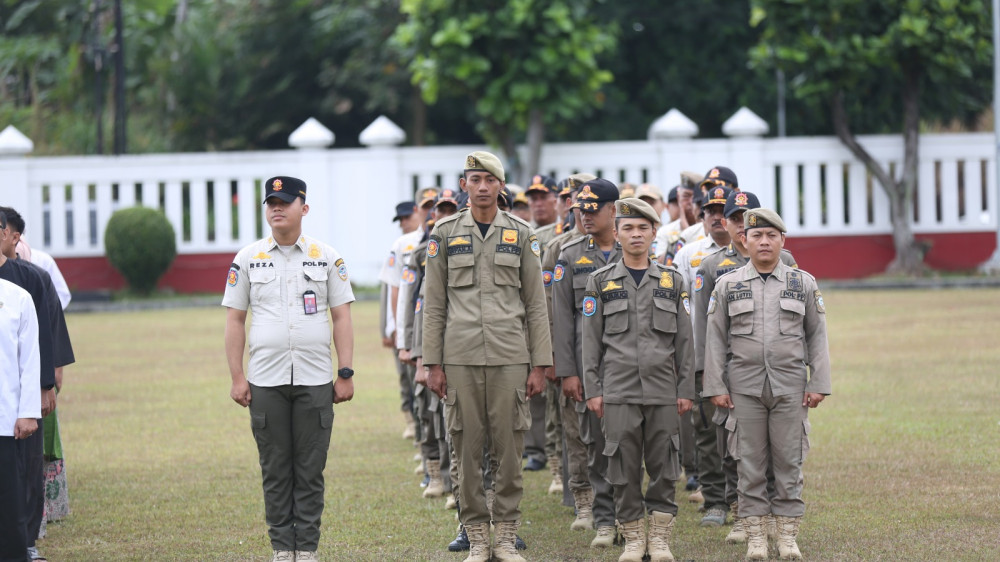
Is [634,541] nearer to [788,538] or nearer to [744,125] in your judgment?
[788,538]

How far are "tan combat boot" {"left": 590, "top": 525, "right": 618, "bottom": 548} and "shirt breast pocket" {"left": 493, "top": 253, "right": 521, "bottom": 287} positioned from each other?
1486mm

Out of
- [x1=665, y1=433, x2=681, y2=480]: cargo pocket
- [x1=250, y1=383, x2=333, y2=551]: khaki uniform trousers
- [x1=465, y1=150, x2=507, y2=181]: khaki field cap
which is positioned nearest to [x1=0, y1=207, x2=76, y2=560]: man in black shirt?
[x1=250, y1=383, x2=333, y2=551]: khaki uniform trousers

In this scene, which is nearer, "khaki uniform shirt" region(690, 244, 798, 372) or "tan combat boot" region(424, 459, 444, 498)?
"khaki uniform shirt" region(690, 244, 798, 372)

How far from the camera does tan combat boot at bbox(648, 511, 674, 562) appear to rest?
273 inches

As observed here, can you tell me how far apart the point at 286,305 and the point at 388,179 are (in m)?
18.5

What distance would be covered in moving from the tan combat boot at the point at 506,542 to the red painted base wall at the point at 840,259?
735 inches

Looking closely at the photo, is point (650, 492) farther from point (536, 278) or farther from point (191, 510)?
point (191, 510)

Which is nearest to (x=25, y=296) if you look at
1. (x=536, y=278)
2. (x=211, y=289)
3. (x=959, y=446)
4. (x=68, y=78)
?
(x=536, y=278)

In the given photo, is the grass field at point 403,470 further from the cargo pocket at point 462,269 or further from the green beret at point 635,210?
the green beret at point 635,210

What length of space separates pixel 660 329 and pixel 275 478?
216 cm

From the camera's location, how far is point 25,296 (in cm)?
632

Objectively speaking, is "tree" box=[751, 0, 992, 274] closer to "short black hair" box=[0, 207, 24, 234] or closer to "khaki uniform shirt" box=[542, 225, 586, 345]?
"khaki uniform shirt" box=[542, 225, 586, 345]

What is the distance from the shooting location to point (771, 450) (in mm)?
7105

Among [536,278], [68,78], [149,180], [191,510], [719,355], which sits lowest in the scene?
[191,510]
